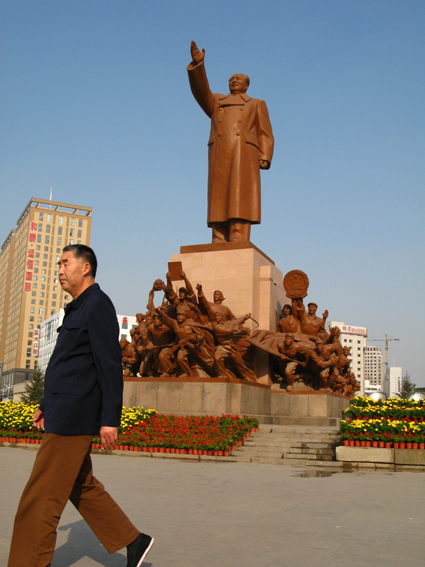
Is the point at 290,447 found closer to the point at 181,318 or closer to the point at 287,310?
the point at 181,318

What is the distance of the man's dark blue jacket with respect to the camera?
3082mm

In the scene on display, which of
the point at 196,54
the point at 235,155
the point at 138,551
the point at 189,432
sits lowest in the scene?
the point at 138,551

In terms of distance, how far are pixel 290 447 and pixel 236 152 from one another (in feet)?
31.4

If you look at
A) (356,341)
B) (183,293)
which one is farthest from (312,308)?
(356,341)

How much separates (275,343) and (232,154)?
5.81 metres

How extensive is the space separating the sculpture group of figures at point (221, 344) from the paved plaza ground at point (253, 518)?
562 cm

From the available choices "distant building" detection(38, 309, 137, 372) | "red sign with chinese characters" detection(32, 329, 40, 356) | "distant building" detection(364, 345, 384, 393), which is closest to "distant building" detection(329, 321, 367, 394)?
"distant building" detection(364, 345, 384, 393)

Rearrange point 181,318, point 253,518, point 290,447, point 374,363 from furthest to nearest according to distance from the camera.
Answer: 1. point 374,363
2. point 181,318
3. point 290,447
4. point 253,518

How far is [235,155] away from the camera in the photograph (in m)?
16.9

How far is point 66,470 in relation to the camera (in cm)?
304

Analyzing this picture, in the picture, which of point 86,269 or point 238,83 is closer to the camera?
point 86,269

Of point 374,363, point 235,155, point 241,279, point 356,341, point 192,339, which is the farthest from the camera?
point 374,363

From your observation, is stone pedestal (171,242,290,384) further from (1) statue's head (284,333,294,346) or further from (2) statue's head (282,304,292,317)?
(1) statue's head (284,333,294,346)

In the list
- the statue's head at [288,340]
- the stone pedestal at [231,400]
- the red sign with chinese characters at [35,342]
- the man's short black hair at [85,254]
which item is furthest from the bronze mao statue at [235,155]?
the red sign with chinese characters at [35,342]
